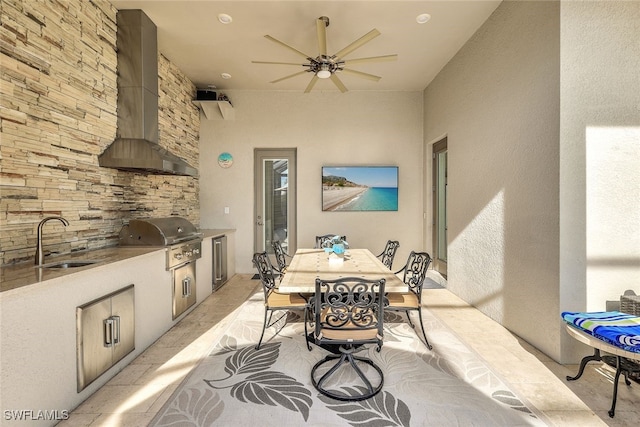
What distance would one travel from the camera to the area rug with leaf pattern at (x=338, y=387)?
5.65 ft

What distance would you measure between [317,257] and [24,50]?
2909 mm

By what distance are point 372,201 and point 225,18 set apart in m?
3.44

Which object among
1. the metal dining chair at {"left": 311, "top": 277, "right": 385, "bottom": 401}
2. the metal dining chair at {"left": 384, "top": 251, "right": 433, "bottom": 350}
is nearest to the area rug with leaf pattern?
the metal dining chair at {"left": 311, "top": 277, "right": 385, "bottom": 401}

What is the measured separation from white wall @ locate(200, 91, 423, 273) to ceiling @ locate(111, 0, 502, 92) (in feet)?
1.89

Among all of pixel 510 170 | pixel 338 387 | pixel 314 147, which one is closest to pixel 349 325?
pixel 338 387

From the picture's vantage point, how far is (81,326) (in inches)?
72.0

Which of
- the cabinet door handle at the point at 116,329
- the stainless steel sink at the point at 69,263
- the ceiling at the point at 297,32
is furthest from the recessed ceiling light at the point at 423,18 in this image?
the cabinet door handle at the point at 116,329

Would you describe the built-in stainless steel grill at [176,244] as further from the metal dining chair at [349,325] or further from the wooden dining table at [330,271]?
the metal dining chair at [349,325]

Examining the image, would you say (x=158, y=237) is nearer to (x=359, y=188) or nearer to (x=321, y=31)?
(x=321, y=31)

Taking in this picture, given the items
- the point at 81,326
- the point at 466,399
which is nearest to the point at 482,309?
the point at 466,399

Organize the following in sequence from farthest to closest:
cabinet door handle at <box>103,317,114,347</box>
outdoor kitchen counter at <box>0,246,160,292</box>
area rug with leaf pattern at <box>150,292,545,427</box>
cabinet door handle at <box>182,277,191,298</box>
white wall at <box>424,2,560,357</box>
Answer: cabinet door handle at <box>182,277,191,298</box>, white wall at <box>424,2,560,357</box>, cabinet door handle at <box>103,317,114,347</box>, area rug with leaf pattern at <box>150,292,545,427</box>, outdoor kitchen counter at <box>0,246,160,292</box>

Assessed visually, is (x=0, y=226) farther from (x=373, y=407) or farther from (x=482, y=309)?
(x=482, y=309)

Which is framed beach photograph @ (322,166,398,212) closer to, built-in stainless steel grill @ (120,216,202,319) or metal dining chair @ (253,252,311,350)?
built-in stainless steel grill @ (120,216,202,319)

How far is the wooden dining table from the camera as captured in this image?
2.16 metres
